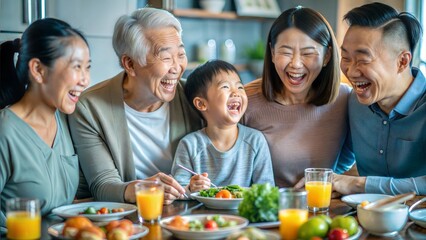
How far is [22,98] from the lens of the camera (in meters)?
2.37

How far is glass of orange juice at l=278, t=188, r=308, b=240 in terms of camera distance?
1897 mm

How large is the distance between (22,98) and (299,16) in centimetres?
122

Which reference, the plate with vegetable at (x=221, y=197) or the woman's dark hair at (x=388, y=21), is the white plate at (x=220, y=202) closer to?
the plate with vegetable at (x=221, y=197)

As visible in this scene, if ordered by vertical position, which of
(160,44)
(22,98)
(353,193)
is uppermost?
(160,44)

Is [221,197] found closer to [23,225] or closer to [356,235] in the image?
[356,235]

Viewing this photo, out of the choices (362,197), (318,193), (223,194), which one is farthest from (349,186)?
(223,194)

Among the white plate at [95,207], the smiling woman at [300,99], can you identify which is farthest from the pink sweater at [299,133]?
the white plate at [95,207]

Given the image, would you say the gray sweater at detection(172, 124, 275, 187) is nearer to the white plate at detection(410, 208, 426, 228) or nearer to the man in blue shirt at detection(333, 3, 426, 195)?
the man in blue shirt at detection(333, 3, 426, 195)

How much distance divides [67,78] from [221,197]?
0.69 m

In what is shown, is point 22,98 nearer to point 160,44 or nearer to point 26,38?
point 26,38

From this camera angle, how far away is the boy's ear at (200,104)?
2889mm

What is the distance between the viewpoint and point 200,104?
2.90m

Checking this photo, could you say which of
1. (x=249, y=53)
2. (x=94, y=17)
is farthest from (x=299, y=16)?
(x=249, y=53)

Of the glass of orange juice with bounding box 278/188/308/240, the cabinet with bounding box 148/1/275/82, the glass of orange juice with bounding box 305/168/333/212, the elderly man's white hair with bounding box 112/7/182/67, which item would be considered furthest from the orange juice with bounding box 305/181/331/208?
the cabinet with bounding box 148/1/275/82
